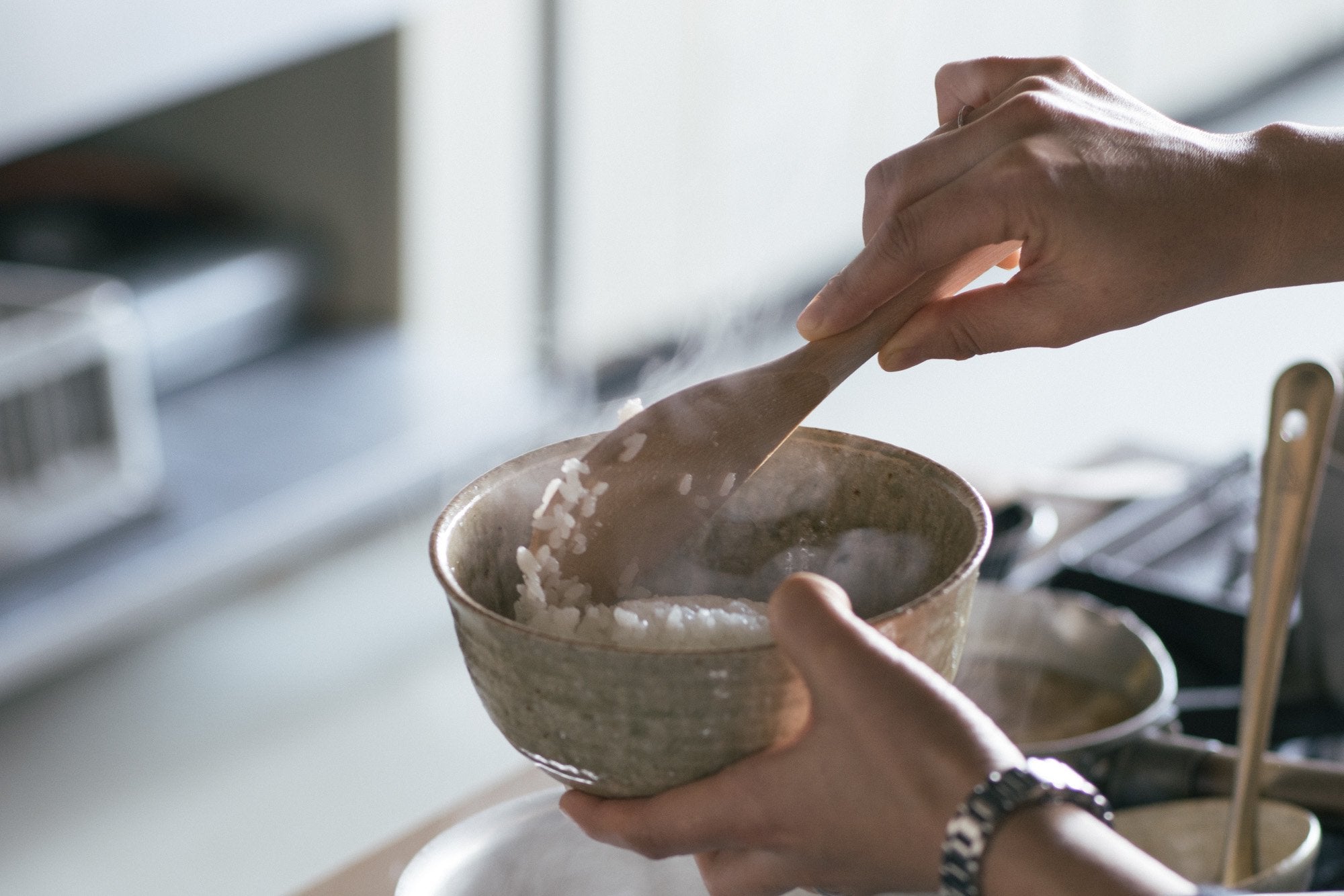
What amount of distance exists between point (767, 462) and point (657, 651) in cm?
19

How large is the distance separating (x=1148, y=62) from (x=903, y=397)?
1979mm

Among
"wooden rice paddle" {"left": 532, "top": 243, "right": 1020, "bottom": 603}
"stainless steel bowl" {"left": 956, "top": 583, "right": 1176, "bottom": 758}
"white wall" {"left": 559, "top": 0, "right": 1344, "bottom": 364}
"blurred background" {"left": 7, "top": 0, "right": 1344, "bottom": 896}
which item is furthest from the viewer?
"white wall" {"left": 559, "top": 0, "right": 1344, "bottom": 364}

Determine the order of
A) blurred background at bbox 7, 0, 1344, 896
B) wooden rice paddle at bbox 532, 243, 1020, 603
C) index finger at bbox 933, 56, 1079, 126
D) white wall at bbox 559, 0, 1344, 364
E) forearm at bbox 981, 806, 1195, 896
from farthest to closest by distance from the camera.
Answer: white wall at bbox 559, 0, 1344, 364
blurred background at bbox 7, 0, 1344, 896
index finger at bbox 933, 56, 1079, 126
wooden rice paddle at bbox 532, 243, 1020, 603
forearm at bbox 981, 806, 1195, 896

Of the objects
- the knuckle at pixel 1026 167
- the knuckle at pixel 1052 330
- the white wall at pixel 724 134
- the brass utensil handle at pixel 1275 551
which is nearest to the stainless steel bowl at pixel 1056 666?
the brass utensil handle at pixel 1275 551

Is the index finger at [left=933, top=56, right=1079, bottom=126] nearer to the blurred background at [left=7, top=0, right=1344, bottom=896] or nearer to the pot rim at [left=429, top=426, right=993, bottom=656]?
the pot rim at [left=429, top=426, right=993, bottom=656]

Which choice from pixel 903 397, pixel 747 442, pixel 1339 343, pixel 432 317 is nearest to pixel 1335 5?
pixel 1339 343

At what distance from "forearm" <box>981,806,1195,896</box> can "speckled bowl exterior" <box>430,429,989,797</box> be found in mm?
76

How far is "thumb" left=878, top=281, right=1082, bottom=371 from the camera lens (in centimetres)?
73

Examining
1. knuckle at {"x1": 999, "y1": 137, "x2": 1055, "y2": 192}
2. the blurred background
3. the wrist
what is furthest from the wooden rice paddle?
the blurred background

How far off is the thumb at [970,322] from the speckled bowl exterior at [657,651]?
77 mm

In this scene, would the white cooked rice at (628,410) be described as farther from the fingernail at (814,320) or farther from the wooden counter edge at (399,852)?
the wooden counter edge at (399,852)

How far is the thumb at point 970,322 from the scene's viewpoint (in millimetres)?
729

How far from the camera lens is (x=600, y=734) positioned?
0.55m

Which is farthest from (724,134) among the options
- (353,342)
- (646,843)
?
(646,843)
